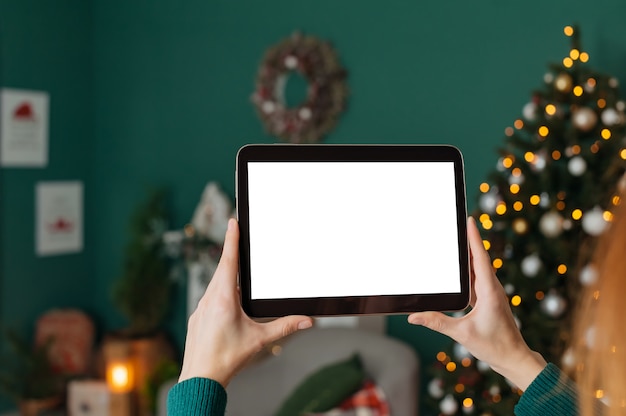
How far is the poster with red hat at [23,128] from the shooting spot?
164 inches

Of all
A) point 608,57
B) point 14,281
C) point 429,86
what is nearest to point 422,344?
point 429,86

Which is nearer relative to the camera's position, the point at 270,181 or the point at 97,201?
the point at 270,181

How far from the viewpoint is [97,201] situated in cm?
477

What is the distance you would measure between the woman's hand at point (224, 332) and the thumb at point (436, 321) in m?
0.17

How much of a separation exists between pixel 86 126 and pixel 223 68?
3.71 feet

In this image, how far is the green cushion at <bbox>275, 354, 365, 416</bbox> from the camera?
282 centimetres

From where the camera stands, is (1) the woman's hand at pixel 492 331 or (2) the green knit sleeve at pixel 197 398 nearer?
(2) the green knit sleeve at pixel 197 398

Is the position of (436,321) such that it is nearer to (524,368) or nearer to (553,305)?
(524,368)

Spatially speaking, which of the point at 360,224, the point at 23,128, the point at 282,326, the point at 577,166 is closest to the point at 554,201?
the point at 577,166

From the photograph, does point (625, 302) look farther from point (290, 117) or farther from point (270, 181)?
point (290, 117)

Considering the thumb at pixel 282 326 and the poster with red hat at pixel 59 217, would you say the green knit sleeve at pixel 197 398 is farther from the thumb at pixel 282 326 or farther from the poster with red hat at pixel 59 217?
the poster with red hat at pixel 59 217

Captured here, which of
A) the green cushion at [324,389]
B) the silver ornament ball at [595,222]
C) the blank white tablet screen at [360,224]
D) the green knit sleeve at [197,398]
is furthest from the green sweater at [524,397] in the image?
the green cushion at [324,389]

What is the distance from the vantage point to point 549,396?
40.2 inches

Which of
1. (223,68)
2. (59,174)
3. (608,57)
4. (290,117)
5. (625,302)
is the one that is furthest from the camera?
(59,174)
